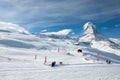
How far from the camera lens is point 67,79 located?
18297 mm

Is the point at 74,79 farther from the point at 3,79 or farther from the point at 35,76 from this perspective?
the point at 3,79

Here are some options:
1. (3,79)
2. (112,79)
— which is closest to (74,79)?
(112,79)

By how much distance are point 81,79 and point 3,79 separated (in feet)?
25.9

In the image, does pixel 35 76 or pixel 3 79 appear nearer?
pixel 3 79

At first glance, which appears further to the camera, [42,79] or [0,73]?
[0,73]

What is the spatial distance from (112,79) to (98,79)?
1.55 metres

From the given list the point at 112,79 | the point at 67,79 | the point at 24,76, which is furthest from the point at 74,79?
the point at 24,76

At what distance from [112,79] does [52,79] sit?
21.1ft

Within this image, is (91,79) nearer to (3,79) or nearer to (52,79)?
(52,79)

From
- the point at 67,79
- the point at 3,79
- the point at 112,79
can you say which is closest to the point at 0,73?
the point at 3,79

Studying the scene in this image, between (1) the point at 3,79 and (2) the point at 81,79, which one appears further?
(2) the point at 81,79

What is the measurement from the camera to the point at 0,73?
19391mm

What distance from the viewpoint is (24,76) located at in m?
18.7

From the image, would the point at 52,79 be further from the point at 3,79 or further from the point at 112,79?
the point at 112,79
